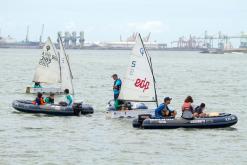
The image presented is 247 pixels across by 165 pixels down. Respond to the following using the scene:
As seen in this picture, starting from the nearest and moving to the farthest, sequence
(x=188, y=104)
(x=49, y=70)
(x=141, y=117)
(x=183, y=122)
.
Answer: (x=188, y=104)
(x=183, y=122)
(x=141, y=117)
(x=49, y=70)

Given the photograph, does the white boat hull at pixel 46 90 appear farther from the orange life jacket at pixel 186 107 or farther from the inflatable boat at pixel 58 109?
the orange life jacket at pixel 186 107

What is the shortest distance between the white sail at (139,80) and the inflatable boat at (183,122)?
134 inches

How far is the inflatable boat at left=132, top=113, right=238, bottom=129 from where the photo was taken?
38094 mm

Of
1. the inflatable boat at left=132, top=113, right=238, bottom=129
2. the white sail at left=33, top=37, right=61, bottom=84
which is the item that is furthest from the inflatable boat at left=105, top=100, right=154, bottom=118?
the white sail at left=33, top=37, right=61, bottom=84

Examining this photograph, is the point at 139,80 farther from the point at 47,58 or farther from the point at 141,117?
the point at 47,58

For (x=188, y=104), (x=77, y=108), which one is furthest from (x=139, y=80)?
(x=188, y=104)

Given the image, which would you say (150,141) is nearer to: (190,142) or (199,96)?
(190,142)

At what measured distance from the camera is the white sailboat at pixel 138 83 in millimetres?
41566

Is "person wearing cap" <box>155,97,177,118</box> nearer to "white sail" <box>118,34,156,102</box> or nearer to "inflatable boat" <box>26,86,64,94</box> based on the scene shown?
"white sail" <box>118,34,156,102</box>

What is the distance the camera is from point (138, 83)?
41.8 m

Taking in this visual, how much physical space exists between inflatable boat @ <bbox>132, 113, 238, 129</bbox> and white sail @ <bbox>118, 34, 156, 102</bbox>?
3.40 meters

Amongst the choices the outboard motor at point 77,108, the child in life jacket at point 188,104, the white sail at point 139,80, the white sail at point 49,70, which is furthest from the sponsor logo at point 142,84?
the white sail at point 49,70

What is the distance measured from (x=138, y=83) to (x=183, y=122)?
4.65 m

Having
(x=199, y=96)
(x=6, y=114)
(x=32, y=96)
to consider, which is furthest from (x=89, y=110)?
(x=199, y=96)
